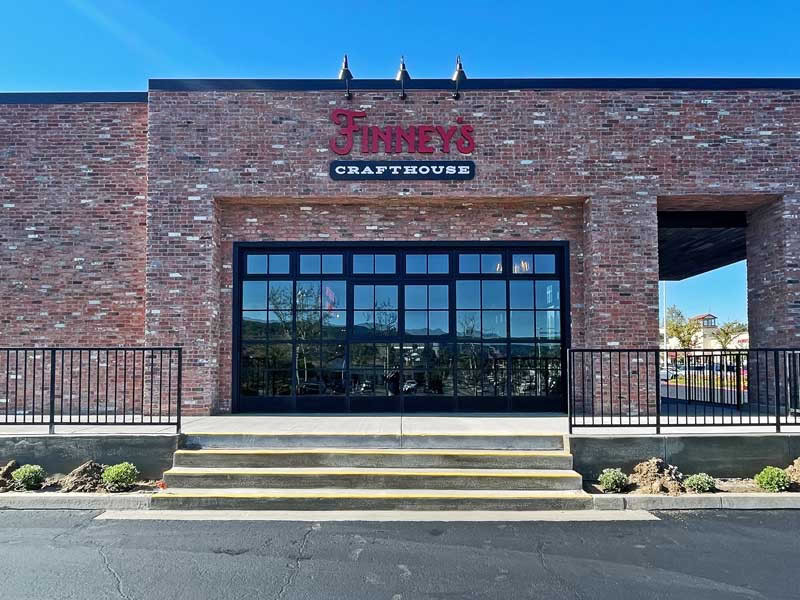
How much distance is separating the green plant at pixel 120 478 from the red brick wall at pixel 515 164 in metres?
2.44

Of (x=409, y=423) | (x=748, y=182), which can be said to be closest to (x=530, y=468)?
(x=409, y=423)

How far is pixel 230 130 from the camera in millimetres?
9086

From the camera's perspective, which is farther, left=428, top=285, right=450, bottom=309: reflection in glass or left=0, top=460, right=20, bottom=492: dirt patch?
left=428, top=285, right=450, bottom=309: reflection in glass

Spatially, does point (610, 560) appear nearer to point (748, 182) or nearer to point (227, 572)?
point (227, 572)

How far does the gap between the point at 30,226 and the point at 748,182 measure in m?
11.6

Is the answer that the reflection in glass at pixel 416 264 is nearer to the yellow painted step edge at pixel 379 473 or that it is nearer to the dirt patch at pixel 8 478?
the yellow painted step edge at pixel 379 473

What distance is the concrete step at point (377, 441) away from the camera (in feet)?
22.4

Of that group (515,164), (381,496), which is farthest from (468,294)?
(381,496)

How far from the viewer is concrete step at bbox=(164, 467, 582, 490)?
6227 mm

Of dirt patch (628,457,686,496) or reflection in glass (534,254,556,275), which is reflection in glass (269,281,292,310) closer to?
reflection in glass (534,254,556,275)

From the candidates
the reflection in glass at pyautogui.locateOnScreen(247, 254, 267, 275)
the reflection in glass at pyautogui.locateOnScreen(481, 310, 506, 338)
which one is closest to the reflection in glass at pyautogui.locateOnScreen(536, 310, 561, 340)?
the reflection in glass at pyautogui.locateOnScreen(481, 310, 506, 338)

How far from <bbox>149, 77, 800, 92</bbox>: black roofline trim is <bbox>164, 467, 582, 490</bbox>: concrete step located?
238 inches

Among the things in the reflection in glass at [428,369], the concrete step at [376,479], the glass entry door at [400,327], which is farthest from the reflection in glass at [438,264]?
the concrete step at [376,479]

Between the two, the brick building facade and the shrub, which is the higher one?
the brick building facade
